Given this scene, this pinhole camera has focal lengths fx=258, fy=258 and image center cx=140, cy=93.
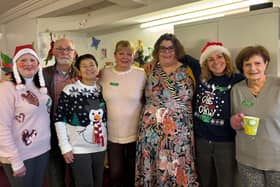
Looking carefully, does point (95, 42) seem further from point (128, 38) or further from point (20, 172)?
point (20, 172)

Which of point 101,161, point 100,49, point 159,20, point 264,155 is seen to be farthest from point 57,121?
point 100,49

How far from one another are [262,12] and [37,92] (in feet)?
5.73

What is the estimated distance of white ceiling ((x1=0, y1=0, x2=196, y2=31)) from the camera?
320cm

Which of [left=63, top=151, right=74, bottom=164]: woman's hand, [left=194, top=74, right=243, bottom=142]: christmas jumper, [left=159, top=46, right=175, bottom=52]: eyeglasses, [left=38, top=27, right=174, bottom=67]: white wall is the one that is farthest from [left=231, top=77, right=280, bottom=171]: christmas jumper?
[left=38, top=27, right=174, bottom=67]: white wall

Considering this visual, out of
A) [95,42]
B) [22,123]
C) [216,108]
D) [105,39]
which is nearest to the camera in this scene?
[22,123]

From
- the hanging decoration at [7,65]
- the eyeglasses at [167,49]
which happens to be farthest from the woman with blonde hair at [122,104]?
the hanging decoration at [7,65]

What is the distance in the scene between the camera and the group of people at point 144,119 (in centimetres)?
162

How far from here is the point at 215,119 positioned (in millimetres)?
1820

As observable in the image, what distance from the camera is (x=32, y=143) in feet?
5.67

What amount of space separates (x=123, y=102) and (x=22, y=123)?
75cm

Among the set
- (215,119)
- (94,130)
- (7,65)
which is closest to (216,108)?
(215,119)

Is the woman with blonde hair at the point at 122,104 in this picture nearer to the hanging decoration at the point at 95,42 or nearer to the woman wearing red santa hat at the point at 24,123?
the woman wearing red santa hat at the point at 24,123

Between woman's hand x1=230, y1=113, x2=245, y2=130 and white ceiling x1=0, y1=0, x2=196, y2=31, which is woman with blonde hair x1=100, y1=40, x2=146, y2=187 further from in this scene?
white ceiling x1=0, y1=0, x2=196, y2=31

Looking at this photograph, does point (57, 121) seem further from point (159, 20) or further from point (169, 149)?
point (159, 20)
